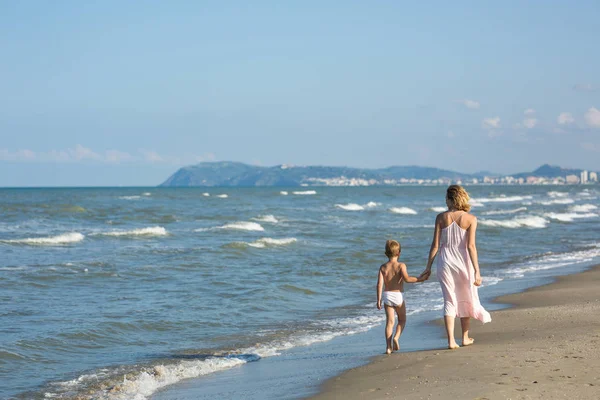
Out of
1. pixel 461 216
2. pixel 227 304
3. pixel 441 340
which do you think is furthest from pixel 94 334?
pixel 461 216

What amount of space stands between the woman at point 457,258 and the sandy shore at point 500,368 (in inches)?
16.9

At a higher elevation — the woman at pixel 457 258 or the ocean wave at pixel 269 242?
the woman at pixel 457 258

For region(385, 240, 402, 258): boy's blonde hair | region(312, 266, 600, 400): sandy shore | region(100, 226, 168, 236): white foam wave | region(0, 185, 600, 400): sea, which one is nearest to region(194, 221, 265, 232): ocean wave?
region(100, 226, 168, 236): white foam wave

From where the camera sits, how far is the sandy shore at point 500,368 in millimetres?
5953

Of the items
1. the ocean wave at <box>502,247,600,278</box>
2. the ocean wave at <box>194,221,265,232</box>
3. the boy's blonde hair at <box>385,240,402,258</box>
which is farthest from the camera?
the ocean wave at <box>194,221,265,232</box>

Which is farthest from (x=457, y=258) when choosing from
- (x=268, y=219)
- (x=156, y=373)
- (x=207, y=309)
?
(x=268, y=219)

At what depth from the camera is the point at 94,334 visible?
428 inches

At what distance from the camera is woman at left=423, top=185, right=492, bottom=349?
25.2 ft

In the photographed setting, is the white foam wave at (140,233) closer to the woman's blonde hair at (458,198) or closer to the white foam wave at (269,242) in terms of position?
the white foam wave at (269,242)

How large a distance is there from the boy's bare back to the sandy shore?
73 cm

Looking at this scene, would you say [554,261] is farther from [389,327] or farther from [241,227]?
[241,227]

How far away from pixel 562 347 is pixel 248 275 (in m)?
11.3

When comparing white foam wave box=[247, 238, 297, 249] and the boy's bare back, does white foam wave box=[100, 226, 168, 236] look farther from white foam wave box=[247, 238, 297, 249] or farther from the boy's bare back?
the boy's bare back

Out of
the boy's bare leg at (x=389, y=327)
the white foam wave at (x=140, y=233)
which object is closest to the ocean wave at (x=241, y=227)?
the white foam wave at (x=140, y=233)
